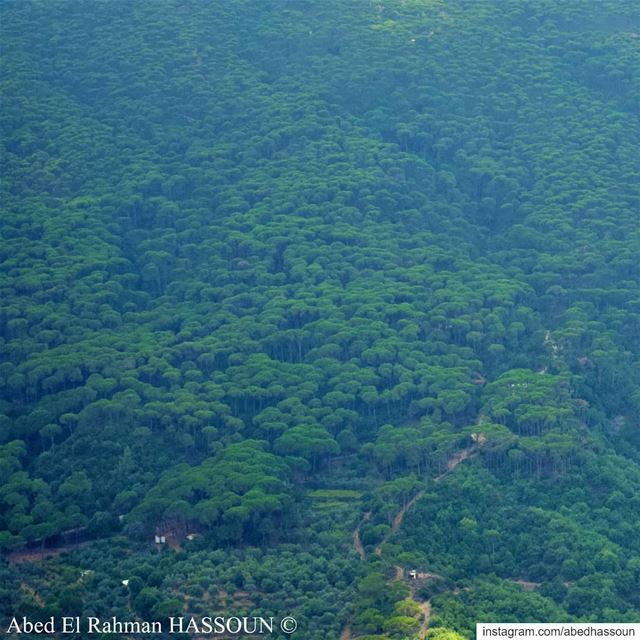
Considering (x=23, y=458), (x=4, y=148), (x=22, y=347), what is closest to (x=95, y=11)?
(x=4, y=148)

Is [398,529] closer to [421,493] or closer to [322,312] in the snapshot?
[421,493]

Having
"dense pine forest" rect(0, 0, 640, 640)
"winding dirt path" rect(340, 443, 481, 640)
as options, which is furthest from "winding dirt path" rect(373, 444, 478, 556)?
"dense pine forest" rect(0, 0, 640, 640)

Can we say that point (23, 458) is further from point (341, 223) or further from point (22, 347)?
point (341, 223)

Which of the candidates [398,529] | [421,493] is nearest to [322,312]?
[421,493]

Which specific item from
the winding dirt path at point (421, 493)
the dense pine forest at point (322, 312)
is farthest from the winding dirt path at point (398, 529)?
the dense pine forest at point (322, 312)

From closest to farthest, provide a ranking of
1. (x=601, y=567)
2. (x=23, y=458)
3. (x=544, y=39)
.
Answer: (x=601, y=567)
(x=23, y=458)
(x=544, y=39)

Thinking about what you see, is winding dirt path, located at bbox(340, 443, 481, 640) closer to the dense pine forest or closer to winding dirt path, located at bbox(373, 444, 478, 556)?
winding dirt path, located at bbox(373, 444, 478, 556)

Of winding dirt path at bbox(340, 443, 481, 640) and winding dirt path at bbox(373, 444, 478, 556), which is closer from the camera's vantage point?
winding dirt path at bbox(340, 443, 481, 640)

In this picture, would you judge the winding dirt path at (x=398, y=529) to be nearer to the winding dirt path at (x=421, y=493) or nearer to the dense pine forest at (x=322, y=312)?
the winding dirt path at (x=421, y=493)
